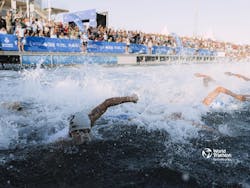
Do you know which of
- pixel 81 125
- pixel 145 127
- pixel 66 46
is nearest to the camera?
pixel 81 125

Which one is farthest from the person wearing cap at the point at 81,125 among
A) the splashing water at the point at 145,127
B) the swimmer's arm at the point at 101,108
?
the splashing water at the point at 145,127

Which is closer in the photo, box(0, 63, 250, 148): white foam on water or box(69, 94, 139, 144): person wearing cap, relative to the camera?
box(69, 94, 139, 144): person wearing cap

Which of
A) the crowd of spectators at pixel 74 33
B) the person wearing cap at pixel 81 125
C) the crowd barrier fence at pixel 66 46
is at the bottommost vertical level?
the person wearing cap at pixel 81 125

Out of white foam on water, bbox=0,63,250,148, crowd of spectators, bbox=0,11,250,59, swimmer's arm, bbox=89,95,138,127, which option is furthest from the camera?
crowd of spectators, bbox=0,11,250,59

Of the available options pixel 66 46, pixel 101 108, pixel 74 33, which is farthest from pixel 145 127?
pixel 74 33

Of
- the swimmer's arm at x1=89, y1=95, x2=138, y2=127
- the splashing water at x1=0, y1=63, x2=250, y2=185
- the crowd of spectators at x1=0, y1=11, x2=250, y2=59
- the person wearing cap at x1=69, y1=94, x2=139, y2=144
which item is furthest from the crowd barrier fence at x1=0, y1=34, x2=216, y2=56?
the person wearing cap at x1=69, y1=94, x2=139, y2=144

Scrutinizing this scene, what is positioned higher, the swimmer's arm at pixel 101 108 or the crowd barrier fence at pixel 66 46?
the crowd barrier fence at pixel 66 46

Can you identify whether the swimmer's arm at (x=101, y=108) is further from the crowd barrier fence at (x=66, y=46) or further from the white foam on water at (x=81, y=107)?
the crowd barrier fence at (x=66, y=46)

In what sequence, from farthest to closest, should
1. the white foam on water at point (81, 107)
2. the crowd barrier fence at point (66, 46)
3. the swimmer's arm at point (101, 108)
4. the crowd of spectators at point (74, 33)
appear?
the crowd of spectators at point (74, 33) → the crowd barrier fence at point (66, 46) → the white foam on water at point (81, 107) → the swimmer's arm at point (101, 108)

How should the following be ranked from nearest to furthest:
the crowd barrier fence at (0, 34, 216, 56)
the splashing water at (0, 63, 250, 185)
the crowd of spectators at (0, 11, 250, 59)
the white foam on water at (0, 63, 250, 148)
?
the splashing water at (0, 63, 250, 185)
the white foam on water at (0, 63, 250, 148)
the crowd barrier fence at (0, 34, 216, 56)
the crowd of spectators at (0, 11, 250, 59)

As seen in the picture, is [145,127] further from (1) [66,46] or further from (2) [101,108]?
(1) [66,46]

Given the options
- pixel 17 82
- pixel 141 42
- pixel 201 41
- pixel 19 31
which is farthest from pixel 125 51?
pixel 201 41

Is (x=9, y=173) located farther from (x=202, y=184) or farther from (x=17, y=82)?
(x=17, y=82)

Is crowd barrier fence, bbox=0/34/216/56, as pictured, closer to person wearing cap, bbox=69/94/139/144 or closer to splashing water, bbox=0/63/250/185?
splashing water, bbox=0/63/250/185
